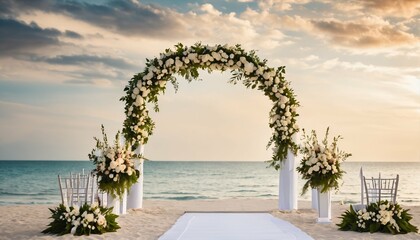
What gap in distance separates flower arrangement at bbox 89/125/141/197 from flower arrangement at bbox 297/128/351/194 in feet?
11.8

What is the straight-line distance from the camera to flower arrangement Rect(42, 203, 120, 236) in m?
10.2

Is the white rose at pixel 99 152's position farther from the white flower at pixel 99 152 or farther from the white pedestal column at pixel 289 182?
the white pedestal column at pixel 289 182

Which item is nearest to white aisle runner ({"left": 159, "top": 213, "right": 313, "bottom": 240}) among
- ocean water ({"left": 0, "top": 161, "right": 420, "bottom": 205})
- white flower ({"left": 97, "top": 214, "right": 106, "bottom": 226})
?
white flower ({"left": 97, "top": 214, "right": 106, "bottom": 226})

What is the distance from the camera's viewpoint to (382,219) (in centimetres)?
1053

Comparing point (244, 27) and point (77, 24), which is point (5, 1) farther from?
point (244, 27)

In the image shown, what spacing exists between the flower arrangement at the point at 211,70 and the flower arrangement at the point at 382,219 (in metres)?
3.52

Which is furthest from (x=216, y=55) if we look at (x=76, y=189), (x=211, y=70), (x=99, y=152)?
(x=76, y=189)

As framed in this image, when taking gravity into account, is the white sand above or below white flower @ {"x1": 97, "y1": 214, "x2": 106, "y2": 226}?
below

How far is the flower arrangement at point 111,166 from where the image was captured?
1213 centimetres

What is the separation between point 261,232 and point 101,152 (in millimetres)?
3766

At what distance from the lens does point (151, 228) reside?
1120 centimetres

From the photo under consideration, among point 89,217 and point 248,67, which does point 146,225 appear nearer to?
point 89,217

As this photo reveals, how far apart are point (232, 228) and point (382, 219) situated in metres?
2.64

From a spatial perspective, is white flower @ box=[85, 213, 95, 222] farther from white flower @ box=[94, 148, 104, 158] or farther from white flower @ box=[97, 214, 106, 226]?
white flower @ box=[94, 148, 104, 158]
